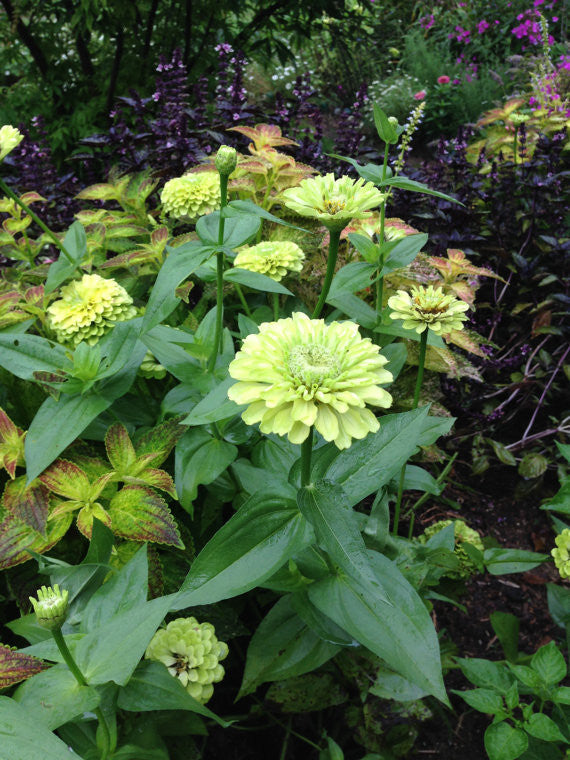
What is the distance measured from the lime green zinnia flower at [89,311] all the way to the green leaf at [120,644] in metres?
0.72

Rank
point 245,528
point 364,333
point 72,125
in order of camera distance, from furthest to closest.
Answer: point 72,125 → point 364,333 → point 245,528

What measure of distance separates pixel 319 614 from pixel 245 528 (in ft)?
1.07

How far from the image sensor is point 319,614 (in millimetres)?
1064

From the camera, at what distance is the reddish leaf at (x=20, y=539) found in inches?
42.7

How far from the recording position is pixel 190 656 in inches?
41.5

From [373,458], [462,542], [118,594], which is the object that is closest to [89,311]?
[118,594]

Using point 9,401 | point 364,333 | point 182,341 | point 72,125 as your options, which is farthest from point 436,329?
point 72,125

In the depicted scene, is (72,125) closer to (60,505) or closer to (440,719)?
(60,505)

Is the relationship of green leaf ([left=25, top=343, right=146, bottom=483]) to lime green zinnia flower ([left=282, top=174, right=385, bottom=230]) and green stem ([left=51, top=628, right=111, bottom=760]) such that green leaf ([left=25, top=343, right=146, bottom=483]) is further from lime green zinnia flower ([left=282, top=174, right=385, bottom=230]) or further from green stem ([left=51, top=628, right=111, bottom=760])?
lime green zinnia flower ([left=282, top=174, right=385, bottom=230])

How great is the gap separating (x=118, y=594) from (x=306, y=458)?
0.42 metres

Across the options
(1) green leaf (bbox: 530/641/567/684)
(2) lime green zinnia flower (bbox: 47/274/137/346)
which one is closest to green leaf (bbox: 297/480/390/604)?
(1) green leaf (bbox: 530/641/567/684)

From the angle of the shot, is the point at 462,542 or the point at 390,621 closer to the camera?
the point at 390,621

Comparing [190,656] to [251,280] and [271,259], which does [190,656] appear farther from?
[271,259]

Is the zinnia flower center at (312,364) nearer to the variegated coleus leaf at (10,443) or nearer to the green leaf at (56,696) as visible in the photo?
the green leaf at (56,696)
